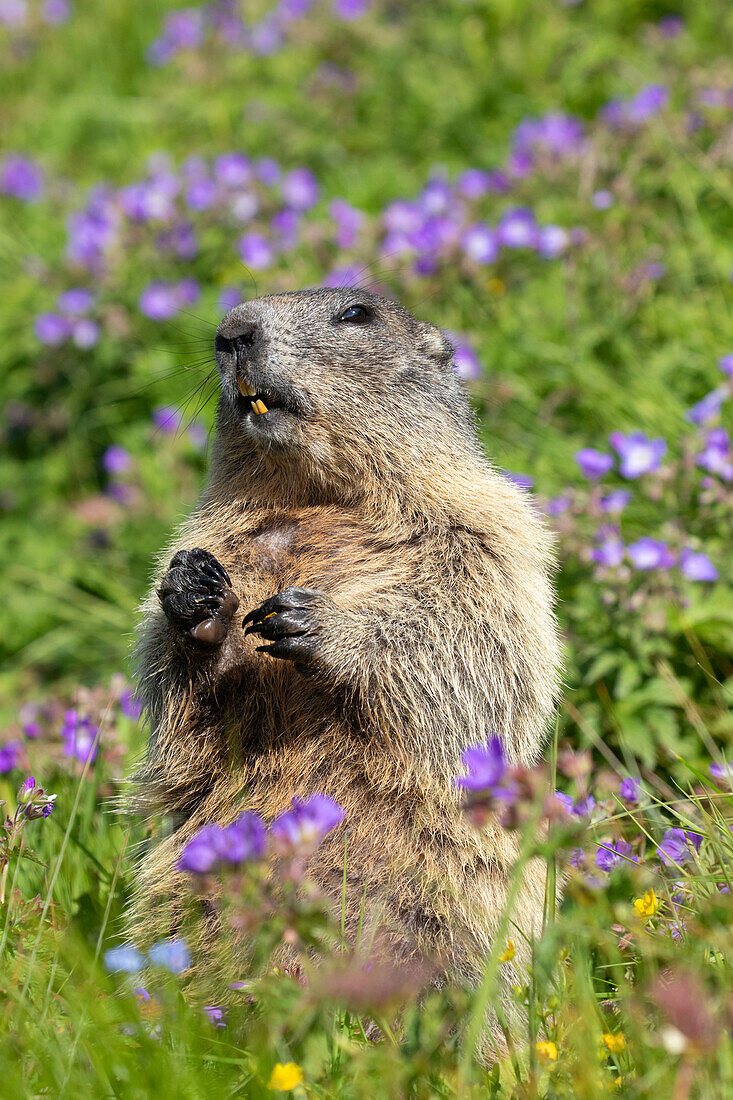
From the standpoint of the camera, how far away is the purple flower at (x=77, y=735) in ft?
12.2

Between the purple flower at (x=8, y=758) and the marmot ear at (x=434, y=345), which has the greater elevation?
the marmot ear at (x=434, y=345)

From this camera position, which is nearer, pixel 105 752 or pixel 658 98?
pixel 105 752

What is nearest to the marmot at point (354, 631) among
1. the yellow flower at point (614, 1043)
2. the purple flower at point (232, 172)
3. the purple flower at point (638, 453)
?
the yellow flower at point (614, 1043)

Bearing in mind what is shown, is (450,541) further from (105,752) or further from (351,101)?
(351,101)

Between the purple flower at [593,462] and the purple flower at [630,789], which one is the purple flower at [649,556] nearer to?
the purple flower at [593,462]

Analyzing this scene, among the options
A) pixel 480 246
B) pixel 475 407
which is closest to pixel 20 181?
pixel 480 246

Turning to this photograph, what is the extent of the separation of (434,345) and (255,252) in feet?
8.34

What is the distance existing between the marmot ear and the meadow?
572 millimetres

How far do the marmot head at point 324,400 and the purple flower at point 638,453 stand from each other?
736 millimetres

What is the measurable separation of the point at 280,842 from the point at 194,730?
45.6 inches

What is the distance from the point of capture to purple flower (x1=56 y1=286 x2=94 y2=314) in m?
6.18

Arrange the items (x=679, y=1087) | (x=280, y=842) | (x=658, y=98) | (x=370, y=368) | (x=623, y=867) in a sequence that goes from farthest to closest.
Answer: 1. (x=658, y=98)
2. (x=370, y=368)
3. (x=623, y=867)
4. (x=280, y=842)
5. (x=679, y=1087)

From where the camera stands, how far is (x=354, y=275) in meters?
5.63

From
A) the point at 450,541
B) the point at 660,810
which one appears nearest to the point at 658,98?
the point at 450,541
